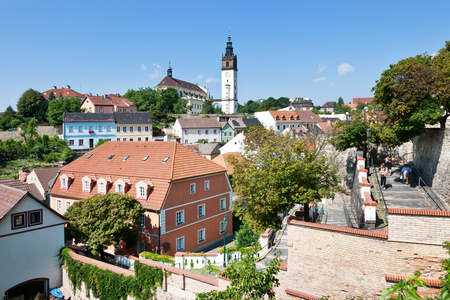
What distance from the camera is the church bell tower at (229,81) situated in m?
127

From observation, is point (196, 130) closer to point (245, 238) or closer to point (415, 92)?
point (245, 238)

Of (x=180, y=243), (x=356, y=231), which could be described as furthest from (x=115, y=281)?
(x=356, y=231)

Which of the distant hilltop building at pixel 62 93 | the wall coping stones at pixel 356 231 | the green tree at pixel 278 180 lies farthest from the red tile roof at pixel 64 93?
the wall coping stones at pixel 356 231

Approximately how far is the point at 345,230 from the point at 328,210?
36.5 feet

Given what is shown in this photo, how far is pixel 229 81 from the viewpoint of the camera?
421 ft

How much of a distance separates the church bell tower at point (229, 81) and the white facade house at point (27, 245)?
11121 cm

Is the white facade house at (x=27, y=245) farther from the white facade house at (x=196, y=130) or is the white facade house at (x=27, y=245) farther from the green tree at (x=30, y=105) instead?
the green tree at (x=30, y=105)

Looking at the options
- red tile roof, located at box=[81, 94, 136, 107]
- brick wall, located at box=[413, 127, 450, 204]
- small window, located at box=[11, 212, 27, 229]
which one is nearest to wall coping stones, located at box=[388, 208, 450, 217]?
brick wall, located at box=[413, 127, 450, 204]

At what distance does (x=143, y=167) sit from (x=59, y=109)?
50.6 meters

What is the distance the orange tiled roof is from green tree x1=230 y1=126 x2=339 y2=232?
8.36m

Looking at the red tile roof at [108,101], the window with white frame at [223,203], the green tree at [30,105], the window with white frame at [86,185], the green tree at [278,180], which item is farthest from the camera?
the red tile roof at [108,101]

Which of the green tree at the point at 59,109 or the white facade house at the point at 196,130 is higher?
the green tree at the point at 59,109

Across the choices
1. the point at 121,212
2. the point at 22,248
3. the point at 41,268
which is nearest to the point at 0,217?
the point at 22,248

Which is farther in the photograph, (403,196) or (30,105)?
(30,105)
